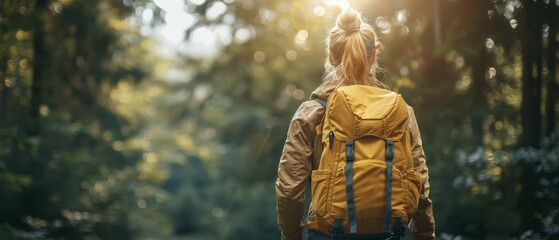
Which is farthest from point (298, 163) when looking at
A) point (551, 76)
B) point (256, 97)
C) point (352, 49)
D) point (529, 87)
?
point (256, 97)

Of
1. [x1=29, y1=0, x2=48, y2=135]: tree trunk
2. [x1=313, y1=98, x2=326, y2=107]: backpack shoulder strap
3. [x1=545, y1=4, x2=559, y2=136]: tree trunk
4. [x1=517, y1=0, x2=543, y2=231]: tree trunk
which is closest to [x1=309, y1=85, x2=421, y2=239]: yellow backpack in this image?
[x1=313, y1=98, x2=326, y2=107]: backpack shoulder strap

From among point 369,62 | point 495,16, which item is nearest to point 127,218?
point 495,16

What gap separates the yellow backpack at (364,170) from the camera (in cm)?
292

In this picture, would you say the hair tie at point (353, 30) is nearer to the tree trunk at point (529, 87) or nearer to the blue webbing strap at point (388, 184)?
the blue webbing strap at point (388, 184)

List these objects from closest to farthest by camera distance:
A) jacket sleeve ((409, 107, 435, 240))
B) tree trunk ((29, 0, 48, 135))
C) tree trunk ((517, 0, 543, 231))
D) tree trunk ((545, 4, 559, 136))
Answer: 1. jacket sleeve ((409, 107, 435, 240))
2. tree trunk ((517, 0, 543, 231))
3. tree trunk ((545, 4, 559, 136))
4. tree trunk ((29, 0, 48, 135))

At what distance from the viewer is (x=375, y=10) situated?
7160mm

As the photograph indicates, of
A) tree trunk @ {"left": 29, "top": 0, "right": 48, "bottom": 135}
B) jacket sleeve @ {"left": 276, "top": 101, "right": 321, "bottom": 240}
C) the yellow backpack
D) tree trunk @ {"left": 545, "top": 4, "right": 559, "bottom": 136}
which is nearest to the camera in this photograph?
the yellow backpack

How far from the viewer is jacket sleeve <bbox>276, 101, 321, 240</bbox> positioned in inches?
122

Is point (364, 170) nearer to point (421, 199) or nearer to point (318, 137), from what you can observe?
point (318, 137)

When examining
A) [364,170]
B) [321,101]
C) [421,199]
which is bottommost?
[421,199]

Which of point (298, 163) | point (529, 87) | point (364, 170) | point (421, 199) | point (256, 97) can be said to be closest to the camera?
point (364, 170)

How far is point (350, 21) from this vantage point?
3170mm

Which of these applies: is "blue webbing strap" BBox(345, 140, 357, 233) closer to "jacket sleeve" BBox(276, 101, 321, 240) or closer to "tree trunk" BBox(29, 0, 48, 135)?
"jacket sleeve" BBox(276, 101, 321, 240)

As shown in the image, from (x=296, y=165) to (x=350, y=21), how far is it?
655 mm
